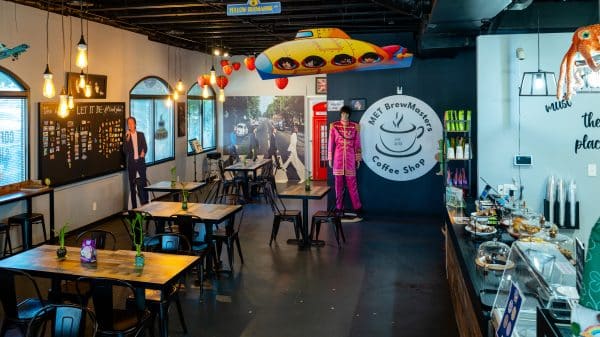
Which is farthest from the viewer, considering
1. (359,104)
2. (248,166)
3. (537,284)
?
(248,166)

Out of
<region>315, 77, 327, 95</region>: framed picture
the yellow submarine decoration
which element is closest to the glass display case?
the yellow submarine decoration

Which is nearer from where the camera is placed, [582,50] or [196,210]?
[582,50]

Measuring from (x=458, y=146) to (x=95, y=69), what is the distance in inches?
Result: 244

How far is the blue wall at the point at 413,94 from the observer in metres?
9.57

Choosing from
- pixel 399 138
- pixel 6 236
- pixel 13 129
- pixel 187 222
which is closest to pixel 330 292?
pixel 187 222

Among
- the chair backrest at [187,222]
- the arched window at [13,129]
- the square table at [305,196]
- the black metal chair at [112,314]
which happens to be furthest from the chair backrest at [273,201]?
the black metal chair at [112,314]

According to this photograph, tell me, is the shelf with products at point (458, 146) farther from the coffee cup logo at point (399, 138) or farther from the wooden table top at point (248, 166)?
the wooden table top at point (248, 166)

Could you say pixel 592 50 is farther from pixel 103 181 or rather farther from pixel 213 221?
pixel 103 181

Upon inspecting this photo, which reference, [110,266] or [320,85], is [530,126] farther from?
[320,85]

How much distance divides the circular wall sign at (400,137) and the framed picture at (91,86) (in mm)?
4740

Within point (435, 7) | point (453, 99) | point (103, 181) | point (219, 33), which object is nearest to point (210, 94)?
point (219, 33)

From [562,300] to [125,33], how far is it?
9635mm

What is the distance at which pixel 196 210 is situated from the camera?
6508mm

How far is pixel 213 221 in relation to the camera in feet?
19.7
